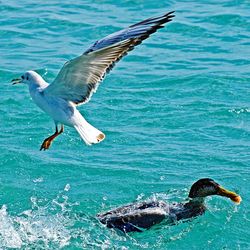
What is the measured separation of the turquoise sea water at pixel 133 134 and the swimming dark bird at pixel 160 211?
0.09m

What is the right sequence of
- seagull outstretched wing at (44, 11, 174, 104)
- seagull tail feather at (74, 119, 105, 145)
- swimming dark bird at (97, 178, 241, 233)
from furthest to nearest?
swimming dark bird at (97, 178, 241, 233), seagull tail feather at (74, 119, 105, 145), seagull outstretched wing at (44, 11, 174, 104)

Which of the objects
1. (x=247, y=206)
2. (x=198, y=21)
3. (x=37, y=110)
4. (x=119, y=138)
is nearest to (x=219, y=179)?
(x=247, y=206)

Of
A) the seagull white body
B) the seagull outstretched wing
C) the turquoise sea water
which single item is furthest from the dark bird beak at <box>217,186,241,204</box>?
the seagull outstretched wing

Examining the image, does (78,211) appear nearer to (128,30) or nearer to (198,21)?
(128,30)

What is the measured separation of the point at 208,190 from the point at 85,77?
1895mm

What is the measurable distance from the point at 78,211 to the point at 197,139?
8.80 feet

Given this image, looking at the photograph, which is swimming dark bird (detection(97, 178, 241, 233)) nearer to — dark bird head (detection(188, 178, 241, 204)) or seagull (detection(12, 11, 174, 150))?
dark bird head (detection(188, 178, 241, 204))

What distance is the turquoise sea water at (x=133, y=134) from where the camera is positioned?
30.7 feet

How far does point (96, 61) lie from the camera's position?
352 inches

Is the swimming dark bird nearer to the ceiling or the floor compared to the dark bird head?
nearer to the floor

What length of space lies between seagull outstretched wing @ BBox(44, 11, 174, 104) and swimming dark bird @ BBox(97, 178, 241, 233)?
133 centimetres

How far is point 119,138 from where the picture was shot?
470 inches

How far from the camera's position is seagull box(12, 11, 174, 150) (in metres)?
8.71

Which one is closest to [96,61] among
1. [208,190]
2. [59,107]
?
[59,107]
